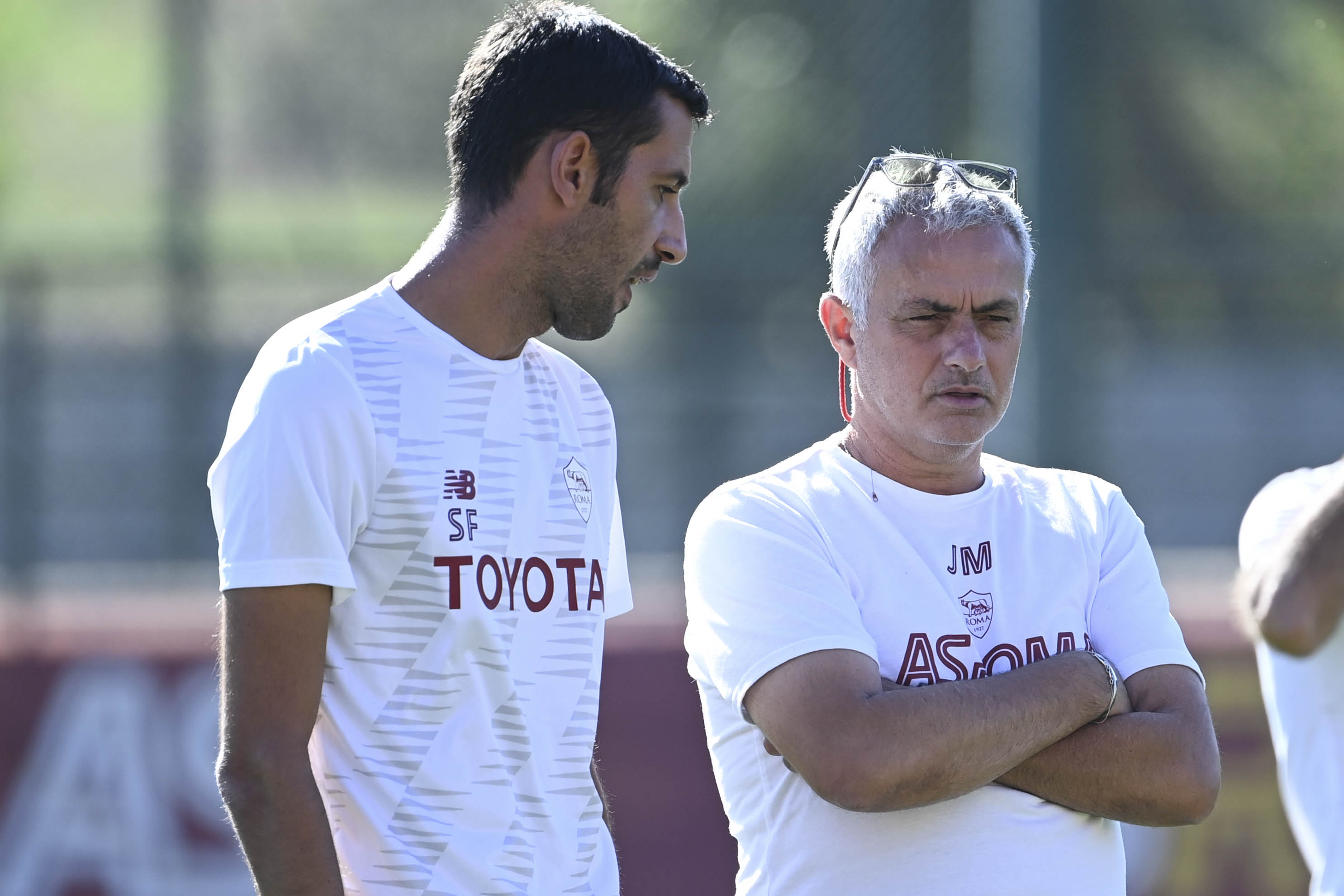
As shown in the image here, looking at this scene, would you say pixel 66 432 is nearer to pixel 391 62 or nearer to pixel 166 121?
pixel 166 121

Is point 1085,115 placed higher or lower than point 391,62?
lower

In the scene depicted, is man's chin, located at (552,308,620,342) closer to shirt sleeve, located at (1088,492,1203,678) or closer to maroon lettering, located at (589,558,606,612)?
maroon lettering, located at (589,558,606,612)

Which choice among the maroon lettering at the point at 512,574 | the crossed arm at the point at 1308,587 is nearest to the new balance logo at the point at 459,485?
the maroon lettering at the point at 512,574

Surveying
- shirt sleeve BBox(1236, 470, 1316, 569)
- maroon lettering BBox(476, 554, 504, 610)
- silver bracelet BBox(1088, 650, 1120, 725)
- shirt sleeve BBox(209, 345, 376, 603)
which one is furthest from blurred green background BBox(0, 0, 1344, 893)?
shirt sleeve BBox(209, 345, 376, 603)

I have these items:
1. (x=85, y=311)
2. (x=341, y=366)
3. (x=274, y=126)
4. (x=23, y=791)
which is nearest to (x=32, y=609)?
(x=23, y=791)

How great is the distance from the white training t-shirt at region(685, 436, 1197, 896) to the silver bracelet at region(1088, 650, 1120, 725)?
0.08 meters

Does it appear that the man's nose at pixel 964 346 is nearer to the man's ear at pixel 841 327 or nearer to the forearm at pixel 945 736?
the man's ear at pixel 841 327

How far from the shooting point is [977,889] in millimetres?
2406

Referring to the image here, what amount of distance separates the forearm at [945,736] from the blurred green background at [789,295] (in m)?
3.10

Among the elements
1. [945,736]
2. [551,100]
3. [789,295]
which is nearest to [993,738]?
[945,736]

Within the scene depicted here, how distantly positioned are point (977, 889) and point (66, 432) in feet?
16.4

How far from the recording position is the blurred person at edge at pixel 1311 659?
2.61 meters

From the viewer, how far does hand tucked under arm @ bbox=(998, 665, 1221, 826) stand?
2.44m

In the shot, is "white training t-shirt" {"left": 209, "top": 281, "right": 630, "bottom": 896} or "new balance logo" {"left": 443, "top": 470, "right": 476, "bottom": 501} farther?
"new balance logo" {"left": 443, "top": 470, "right": 476, "bottom": 501}
